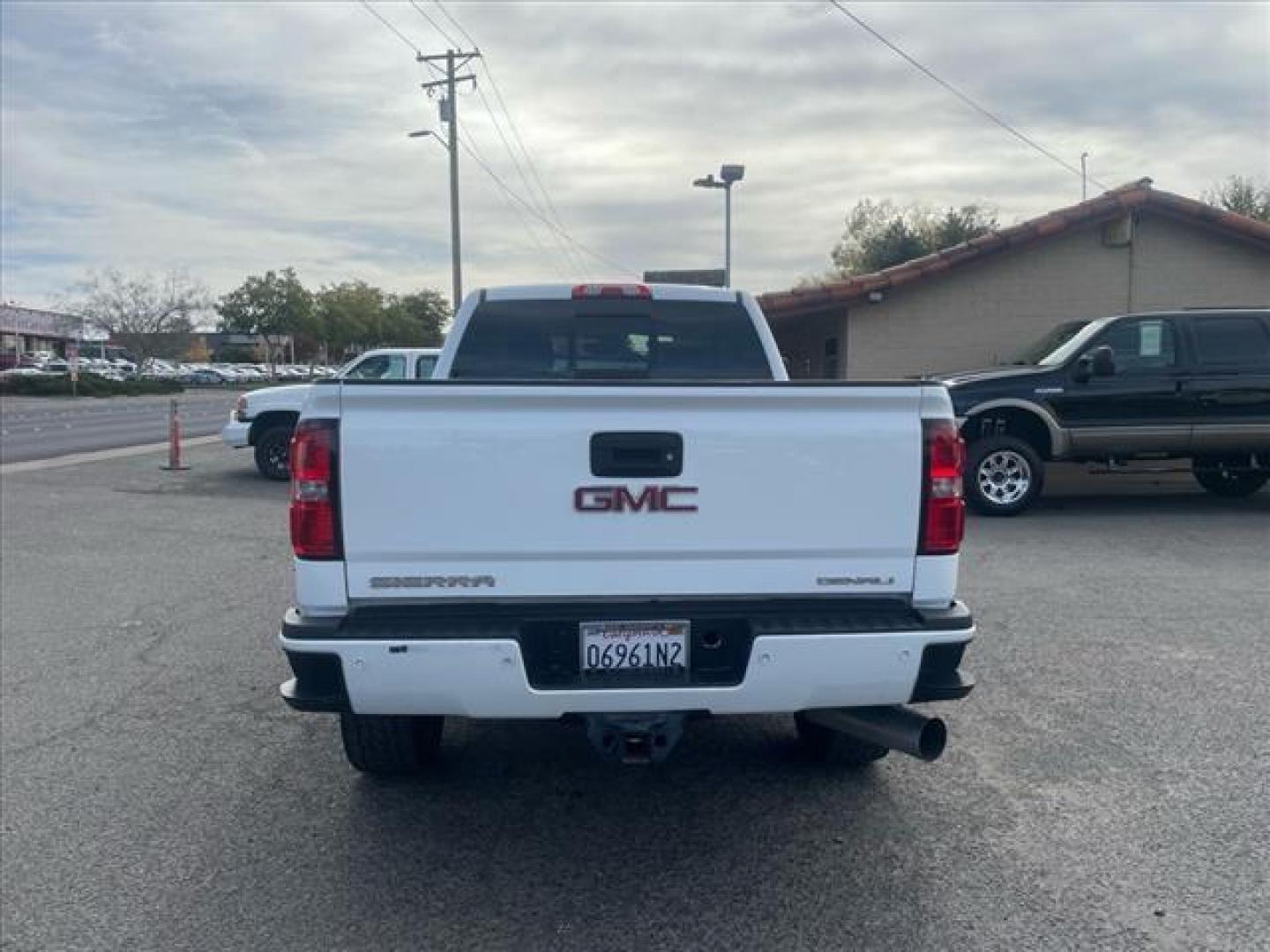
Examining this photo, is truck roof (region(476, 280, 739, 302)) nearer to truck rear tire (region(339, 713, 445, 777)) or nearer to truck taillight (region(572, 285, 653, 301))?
truck taillight (region(572, 285, 653, 301))

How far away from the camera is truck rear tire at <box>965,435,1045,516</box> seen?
1122 centimetres

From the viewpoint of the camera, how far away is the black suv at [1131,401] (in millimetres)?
11266

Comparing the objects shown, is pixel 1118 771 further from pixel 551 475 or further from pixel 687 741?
pixel 551 475

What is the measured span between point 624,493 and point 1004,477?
874cm

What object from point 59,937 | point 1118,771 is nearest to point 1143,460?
point 1118,771

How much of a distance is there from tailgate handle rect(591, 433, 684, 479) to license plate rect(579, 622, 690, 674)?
1.58 feet

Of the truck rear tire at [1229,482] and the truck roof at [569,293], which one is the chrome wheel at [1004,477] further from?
the truck roof at [569,293]

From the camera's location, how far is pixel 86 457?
18547 millimetres

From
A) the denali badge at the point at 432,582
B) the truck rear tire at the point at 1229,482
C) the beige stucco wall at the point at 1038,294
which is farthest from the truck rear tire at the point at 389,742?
the beige stucco wall at the point at 1038,294

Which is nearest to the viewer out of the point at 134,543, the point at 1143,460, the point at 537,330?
the point at 537,330

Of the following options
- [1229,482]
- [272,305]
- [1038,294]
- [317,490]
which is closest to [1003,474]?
[1229,482]

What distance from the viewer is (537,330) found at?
5.40 m

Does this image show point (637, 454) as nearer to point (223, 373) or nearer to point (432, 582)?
point (432, 582)

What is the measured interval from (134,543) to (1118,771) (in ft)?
28.8
